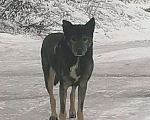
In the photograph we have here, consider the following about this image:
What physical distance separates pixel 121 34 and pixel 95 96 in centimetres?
1034

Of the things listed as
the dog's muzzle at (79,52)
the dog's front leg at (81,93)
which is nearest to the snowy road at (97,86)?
the dog's front leg at (81,93)

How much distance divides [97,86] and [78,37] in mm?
3353

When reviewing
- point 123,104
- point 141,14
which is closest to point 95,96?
point 123,104

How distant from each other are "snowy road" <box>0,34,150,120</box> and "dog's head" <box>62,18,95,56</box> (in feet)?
5.09

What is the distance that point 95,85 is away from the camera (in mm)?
7832

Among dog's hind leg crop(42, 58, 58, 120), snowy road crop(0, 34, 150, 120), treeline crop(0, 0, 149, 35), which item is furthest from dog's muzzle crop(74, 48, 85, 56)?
treeline crop(0, 0, 149, 35)

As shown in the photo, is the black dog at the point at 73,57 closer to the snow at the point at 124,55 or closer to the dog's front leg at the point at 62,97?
the dog's front leg at the point at 62,97

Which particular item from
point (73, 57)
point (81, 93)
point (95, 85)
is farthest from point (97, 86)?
point (73, 57)

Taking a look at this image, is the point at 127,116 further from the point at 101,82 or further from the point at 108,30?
the point at 108,30

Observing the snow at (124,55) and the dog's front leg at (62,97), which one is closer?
the dog's front leg at (62,97)

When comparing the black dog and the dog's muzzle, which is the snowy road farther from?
the dog's muzzle

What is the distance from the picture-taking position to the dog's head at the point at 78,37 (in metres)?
4.47

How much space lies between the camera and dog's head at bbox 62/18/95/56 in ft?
14.7

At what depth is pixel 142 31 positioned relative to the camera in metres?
17.7
